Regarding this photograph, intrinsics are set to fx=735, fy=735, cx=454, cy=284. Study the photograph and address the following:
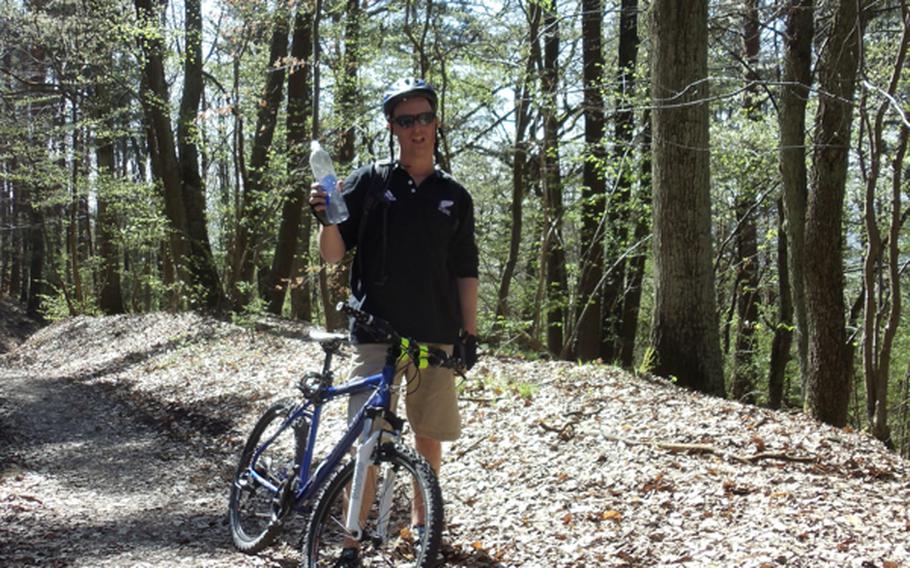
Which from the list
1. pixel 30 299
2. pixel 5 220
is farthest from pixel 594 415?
pixel 5 220

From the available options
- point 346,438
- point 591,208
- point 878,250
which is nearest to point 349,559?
point 346,438

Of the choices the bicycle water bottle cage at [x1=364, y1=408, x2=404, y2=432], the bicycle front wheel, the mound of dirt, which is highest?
the bicycle water bottle cage at [x1=364, y1=408, x2=404, y2=432]

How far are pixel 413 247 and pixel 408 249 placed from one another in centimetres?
3

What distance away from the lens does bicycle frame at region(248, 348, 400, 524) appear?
10.6 ft

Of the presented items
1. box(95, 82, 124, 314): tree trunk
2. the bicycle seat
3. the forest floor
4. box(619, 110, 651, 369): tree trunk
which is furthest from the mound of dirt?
the bicycle seat

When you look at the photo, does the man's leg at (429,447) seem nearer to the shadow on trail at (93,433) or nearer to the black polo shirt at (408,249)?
the black polo shirt at (408,249)

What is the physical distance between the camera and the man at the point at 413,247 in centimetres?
358

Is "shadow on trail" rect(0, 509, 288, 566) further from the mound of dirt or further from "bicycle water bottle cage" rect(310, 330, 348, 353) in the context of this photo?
the mound of dirt

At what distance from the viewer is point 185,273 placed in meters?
15.6

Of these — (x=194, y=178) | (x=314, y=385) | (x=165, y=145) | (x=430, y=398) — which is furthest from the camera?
(x=194, y=178)

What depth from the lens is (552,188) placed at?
611 inches

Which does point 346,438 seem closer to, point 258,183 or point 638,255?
point 638,255

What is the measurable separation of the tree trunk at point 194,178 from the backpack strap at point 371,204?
12.1 m

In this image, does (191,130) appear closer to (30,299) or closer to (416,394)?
(416,394)
